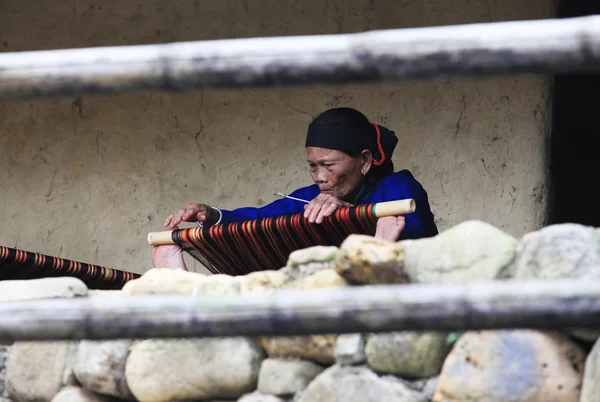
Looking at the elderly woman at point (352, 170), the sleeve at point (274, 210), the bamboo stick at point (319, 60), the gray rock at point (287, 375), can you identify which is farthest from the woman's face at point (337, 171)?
the bamboo stick at point (319, 60)

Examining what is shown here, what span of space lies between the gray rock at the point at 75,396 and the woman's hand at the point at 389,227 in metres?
0.96

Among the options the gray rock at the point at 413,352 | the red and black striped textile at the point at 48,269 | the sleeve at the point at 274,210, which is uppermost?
the sleeve at the point at 274,210

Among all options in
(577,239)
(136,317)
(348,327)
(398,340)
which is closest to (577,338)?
(577,239)

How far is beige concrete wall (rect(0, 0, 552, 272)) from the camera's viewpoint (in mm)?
4848

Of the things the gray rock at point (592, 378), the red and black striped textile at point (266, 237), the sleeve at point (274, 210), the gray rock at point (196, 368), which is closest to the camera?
the gray rock at point (592, 378)

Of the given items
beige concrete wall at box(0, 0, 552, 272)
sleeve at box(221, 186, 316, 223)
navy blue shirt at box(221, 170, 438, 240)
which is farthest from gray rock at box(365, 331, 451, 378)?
beige concrete wall at box(0, 0, 552, 272)

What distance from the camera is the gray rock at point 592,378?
218 cm

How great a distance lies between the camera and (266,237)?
3.52 m

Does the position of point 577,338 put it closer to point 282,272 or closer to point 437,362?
point 437,362

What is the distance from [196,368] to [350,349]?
1.15 feet

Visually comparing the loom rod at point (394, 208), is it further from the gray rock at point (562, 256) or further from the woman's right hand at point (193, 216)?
the gray rock at point (562, 256)

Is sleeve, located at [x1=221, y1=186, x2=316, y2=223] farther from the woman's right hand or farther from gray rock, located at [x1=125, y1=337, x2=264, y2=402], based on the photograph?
gray rock, located at [x1=125, y1=337, x2=264, y2=402]

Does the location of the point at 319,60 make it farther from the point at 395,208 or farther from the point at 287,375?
the point at 395,208

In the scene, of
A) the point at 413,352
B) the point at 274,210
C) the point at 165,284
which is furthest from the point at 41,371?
the point at 274,210
